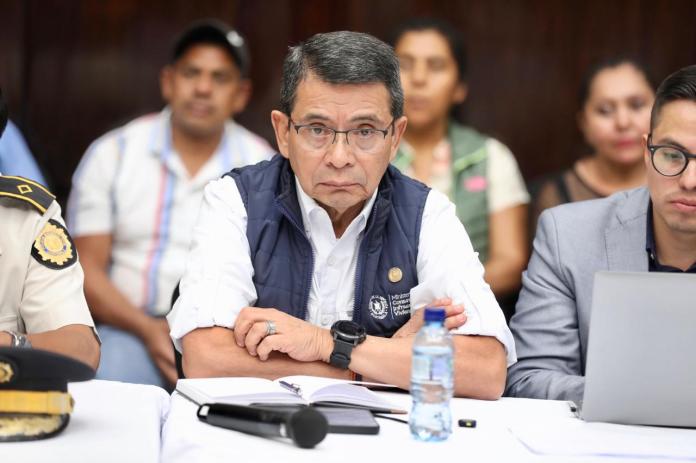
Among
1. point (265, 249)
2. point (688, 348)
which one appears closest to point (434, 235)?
point (265, 249)

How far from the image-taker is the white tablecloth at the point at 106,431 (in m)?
1.45

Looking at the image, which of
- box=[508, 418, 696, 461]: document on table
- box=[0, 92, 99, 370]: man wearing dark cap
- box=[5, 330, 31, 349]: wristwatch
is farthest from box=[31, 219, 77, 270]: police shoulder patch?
box=[508, 418, 696, 461]: document on table

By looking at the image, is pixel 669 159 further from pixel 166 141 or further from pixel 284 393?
pixel 166 141

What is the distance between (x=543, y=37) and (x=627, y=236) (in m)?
2.61

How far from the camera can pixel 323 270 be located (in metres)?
2.46

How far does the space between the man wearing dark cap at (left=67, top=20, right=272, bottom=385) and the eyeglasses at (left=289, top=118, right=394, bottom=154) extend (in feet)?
4.75

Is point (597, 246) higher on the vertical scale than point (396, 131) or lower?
lower

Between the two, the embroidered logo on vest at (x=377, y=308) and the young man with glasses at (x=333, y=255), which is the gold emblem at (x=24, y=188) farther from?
the embroidered logo on vest at (x=377, y=308)

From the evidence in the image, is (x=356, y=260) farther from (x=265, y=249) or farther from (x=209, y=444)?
(x=209, y=444)

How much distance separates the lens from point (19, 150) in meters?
3.71

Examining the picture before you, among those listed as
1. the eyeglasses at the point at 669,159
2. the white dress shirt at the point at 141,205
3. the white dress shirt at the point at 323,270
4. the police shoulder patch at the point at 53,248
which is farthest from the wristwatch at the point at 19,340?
the white dress shirt at the point at 141,205

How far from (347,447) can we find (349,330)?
2.02 ft

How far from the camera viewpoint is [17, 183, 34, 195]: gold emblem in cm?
225

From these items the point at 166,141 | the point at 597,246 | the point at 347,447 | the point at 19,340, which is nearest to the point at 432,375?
the point at 347,447
